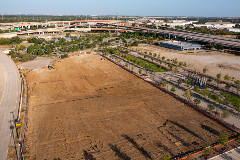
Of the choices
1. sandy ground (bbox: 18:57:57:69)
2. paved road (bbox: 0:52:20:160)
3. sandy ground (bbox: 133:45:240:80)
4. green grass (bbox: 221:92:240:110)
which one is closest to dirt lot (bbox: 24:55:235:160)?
paved road (bbox: 0:52:20:160)

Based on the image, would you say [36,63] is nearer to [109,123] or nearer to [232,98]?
[109,123]

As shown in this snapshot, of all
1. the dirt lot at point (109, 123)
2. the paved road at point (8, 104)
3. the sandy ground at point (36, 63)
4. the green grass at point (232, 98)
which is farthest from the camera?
the sandy ground at point (36, 63)

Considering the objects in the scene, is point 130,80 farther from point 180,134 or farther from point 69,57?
point 69,57

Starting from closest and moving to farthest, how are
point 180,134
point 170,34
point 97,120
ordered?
point 180,134
point 97,120
point 170,34

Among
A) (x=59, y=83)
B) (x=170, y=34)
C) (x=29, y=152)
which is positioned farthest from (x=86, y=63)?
(x=170, y=34)

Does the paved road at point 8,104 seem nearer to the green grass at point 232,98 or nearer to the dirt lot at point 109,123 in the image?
the dirt lot at point 109,123

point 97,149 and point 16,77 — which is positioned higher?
point 16,77

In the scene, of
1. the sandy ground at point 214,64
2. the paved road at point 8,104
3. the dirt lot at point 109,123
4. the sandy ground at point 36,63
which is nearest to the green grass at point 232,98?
the dirt lot at point 109,123
